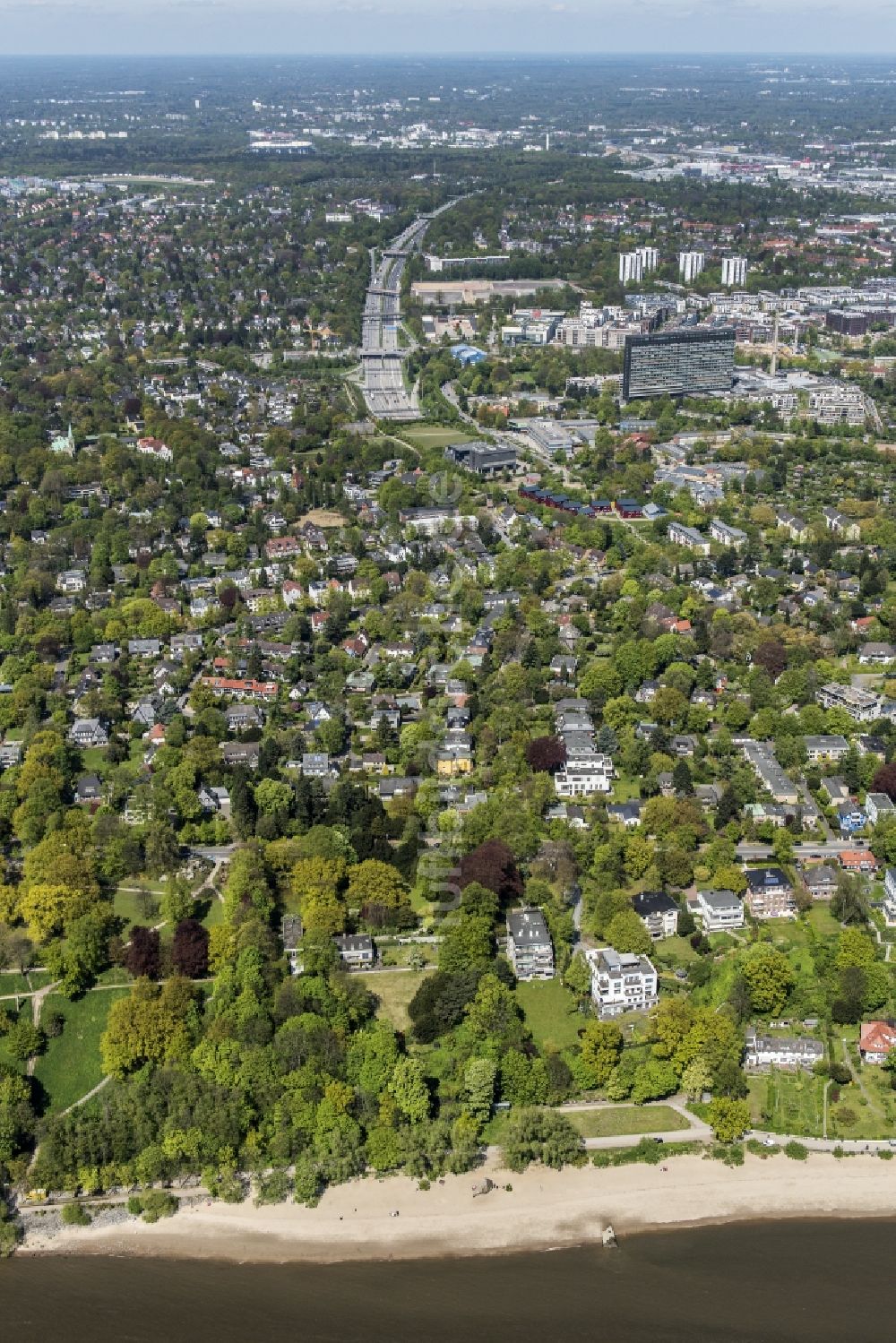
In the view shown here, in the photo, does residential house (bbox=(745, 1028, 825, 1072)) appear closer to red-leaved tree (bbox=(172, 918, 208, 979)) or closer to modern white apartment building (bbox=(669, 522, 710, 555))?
red-leaved tree (bbox=(172, 918, 208, 979))

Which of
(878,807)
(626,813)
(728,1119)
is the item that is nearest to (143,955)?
(728,1119)

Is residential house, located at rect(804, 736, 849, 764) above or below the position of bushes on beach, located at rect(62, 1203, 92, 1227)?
above

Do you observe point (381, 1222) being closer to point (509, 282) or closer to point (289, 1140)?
point (289, 1140)

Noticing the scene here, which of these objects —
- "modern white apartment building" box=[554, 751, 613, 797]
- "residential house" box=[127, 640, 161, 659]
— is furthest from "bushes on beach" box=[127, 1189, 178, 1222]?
"residential house" box=[127, 640, 161, 659]

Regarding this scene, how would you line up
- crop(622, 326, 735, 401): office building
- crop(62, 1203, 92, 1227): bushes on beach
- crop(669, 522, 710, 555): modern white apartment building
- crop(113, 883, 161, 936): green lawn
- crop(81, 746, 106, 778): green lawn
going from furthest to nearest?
crop(622, 326, 735, 401): office building < crop(669, 522, 710, 555): modern white apartment building < crop(81, 746, 106, 778): green lawn < crop(113, 883, 161, 936): green lawn < crop(62, 1203, 92, 1227): bushes on beach

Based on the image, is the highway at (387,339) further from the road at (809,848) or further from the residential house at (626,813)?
the road at (809,848)

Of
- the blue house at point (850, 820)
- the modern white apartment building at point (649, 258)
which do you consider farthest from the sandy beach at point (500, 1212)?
the modern white apartment building at point (649, 258)

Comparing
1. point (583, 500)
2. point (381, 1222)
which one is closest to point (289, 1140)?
point (381, 1222)

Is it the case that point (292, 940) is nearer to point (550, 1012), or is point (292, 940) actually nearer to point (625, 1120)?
point (550, 1012)
